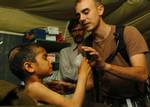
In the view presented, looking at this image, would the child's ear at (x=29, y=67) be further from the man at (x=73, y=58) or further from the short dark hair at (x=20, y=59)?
the man at (x=73, y=58)

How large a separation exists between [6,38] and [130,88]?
2210 millimetres

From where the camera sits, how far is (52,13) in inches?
153

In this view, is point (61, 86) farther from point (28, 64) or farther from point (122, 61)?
point (122, 61)

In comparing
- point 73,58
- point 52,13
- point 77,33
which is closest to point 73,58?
point 73,58

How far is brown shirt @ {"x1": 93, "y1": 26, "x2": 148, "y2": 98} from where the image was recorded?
6.97ft

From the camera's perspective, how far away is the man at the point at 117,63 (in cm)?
206

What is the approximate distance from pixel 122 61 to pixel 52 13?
1.85m

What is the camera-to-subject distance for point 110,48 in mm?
2172

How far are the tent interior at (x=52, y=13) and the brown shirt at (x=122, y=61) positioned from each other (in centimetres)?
145

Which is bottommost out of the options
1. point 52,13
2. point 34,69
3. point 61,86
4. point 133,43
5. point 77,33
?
point 61,86

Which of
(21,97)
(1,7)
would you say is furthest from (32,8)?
(21,97)

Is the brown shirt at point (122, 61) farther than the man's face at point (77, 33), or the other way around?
the man's face at point (77, 33)

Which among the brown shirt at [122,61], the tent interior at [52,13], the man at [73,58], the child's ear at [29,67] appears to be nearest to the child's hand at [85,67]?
the brown shirt at [122,61]

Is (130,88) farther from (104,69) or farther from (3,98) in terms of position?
(3,98)
